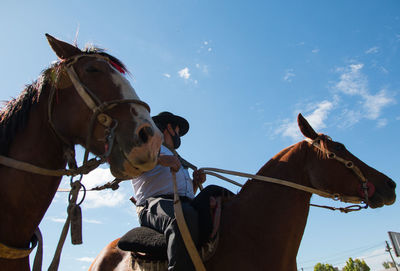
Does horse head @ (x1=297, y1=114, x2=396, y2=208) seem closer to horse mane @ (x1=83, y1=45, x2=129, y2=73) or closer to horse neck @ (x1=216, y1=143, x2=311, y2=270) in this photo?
horse neck @ (x1=216, y1=143, x2=311, y2=270)

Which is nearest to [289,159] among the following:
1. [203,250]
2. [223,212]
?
[223,212]

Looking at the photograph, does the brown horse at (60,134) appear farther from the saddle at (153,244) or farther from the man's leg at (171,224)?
the saddle at (153,244)

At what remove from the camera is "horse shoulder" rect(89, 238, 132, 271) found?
3.90 metres

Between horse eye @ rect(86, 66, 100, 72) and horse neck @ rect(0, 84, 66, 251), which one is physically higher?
horse eye @ rect(86, 66, 100, 72)

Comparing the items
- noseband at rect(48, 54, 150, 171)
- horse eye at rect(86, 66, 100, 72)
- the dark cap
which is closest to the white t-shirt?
the dark cap

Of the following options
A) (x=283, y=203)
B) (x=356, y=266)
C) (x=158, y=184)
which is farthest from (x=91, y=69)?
(x=356, y=266)

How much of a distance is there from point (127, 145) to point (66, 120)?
0.60 metres

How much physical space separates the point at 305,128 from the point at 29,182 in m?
3.95

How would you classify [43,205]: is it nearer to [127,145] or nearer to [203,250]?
[127,145]

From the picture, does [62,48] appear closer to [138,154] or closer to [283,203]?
[138,154]

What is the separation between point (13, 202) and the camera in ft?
6.95

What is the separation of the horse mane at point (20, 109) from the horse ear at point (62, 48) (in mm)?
73

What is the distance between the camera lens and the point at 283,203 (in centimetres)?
386

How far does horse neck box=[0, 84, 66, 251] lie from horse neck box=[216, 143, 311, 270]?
211 centimetres
